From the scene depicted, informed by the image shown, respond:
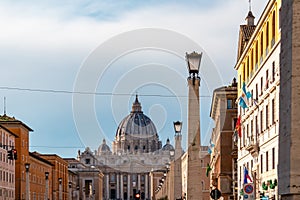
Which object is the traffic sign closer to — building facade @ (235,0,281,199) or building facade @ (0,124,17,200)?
building facade @ (235,0,281,199)

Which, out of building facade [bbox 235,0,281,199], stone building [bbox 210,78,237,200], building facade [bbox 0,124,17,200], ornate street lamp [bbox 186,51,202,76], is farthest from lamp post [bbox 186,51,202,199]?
building facade [bbox 0,124,17,200]

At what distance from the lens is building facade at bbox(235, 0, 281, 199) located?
137ft

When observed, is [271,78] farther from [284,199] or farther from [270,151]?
[284,199]

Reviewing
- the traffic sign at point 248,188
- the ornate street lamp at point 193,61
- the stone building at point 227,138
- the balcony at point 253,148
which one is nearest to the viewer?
the ornate street lamp at point 193,61

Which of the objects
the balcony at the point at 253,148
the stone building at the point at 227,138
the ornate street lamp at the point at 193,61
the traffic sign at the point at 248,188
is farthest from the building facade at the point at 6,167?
the ornate street lamp at the point at 193,61

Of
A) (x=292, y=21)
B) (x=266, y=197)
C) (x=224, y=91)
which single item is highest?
(x=224, y=91)

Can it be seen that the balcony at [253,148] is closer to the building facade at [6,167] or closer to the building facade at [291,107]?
the building facade at [291,107]

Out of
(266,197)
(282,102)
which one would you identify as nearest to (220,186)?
(266,197)

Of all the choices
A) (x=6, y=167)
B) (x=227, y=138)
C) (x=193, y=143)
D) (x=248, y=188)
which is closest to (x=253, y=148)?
(x=248, y=188)

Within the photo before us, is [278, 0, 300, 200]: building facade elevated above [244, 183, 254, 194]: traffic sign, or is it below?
above

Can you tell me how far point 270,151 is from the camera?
44.0m

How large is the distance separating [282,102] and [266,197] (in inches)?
1161

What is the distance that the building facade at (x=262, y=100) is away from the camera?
41625 millimetres

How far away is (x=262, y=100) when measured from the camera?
4709cm
